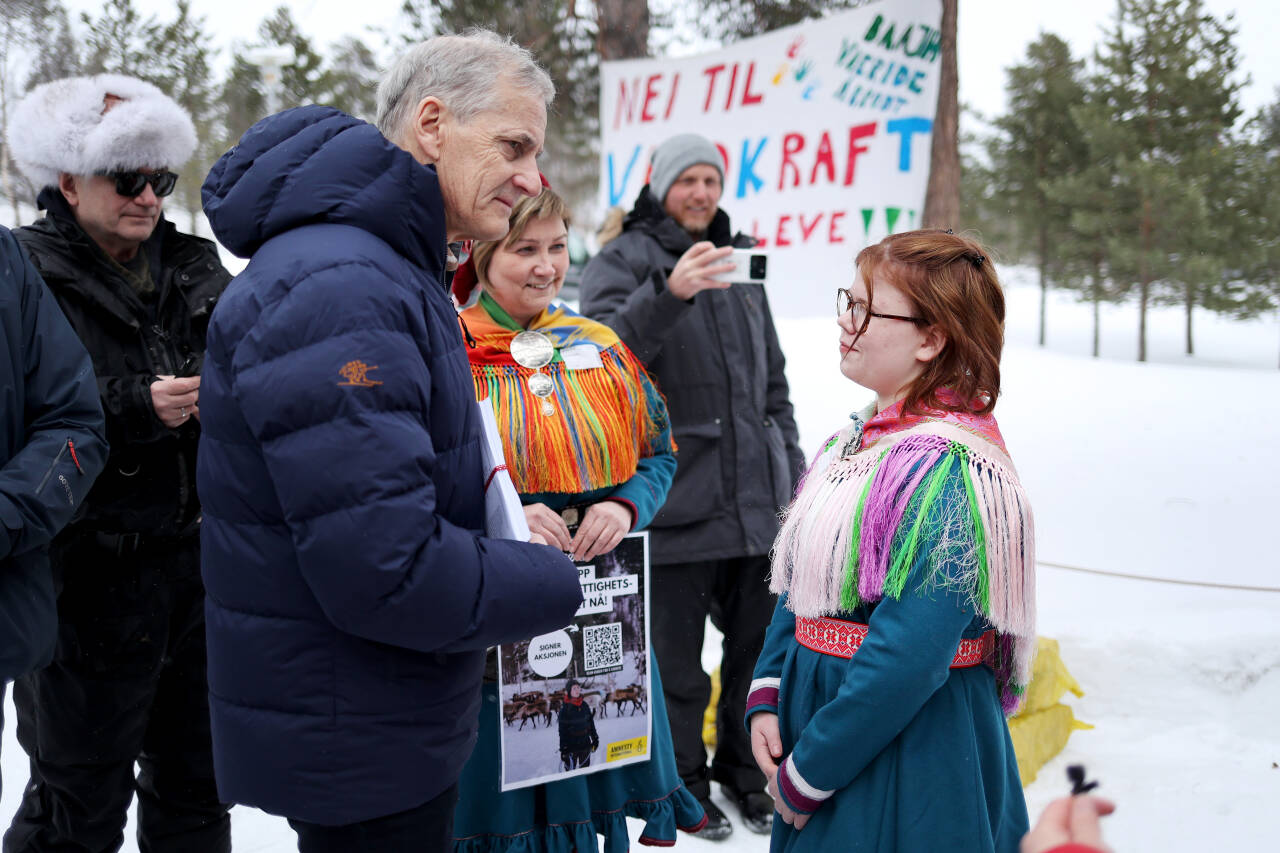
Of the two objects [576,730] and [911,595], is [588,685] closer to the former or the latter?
[576,730]

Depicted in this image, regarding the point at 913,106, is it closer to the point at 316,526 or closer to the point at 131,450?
the point at 131,450

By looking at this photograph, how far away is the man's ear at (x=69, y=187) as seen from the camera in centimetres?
225

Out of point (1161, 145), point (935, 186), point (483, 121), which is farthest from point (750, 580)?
point (1161, 145)

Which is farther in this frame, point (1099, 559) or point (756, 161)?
point (1099, 559)

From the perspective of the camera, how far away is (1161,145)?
10.2 meters

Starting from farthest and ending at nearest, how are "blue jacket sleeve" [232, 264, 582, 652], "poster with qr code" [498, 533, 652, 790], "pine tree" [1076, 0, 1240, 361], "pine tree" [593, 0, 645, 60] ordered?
"pine tree" [1076, 0, 1240, 361] → "pine tree" [593, 0, 645, 60] → "poster with qr code" [498, 533, 652, 790] → "blue jacket sleeve" [232, 264, 582, 652]

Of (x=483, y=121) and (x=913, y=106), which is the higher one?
(x=913, y=106)

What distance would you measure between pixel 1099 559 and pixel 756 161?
2.97 m

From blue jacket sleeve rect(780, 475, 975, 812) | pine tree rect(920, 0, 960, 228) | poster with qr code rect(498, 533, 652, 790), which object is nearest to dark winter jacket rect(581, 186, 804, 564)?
poster with qr code rect(498, 533, 652, 790)

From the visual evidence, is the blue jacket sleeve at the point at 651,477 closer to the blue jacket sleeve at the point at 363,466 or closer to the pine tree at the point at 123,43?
the blue jacket sleeve at the point at 363,466

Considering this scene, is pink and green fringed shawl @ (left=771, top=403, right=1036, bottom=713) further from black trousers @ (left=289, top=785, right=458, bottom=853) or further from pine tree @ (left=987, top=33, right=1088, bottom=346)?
pine tree @ (left=987, top=33, right=1088, bottom=346)

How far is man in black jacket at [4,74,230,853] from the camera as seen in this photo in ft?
7.04

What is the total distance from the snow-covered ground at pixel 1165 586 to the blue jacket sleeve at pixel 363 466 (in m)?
1.91

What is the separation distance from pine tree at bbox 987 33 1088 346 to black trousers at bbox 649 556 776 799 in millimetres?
15025
